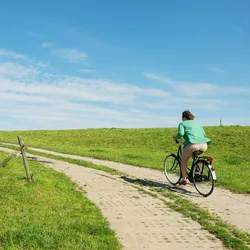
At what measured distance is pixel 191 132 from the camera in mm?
11570

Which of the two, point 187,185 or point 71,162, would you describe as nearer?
point 187,185

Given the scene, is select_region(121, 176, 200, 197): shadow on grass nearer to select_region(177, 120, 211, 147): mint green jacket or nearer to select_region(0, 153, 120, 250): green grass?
select_region(177, 120, 211, 147): mint green jacket

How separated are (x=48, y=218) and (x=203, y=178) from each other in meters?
5.34

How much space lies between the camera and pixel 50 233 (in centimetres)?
661

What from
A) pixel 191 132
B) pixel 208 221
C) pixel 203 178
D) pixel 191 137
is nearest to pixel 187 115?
pixel 191 132

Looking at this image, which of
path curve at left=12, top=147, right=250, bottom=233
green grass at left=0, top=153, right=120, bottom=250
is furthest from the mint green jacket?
green grass at left=0, top=153, right=120, bottom=250

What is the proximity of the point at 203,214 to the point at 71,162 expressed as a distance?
45.6 ft

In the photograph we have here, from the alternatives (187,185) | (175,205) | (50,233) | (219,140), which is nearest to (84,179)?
(187,185)

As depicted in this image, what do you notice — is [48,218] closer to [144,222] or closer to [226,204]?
[144,222]

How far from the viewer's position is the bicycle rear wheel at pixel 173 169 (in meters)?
13.1

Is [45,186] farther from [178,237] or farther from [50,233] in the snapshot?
[178,237]

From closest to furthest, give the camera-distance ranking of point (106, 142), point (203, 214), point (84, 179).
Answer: point (203, 214)
point (84, 179)
point (106, 142)

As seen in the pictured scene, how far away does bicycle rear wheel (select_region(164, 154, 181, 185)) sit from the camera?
13.1 m

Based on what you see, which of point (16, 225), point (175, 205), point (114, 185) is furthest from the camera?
point (114, 185)
